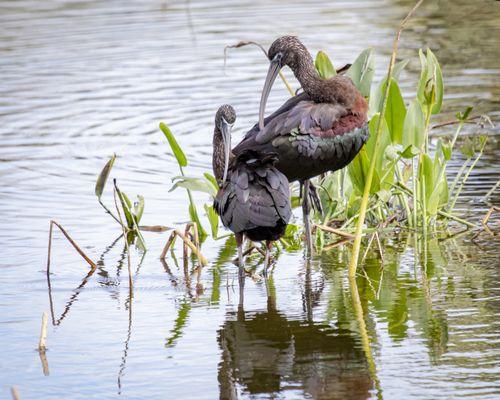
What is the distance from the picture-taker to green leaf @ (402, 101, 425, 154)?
7875 mm

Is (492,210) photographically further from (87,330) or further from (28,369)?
(28,369)

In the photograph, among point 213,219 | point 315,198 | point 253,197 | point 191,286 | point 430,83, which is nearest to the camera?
point 253,197

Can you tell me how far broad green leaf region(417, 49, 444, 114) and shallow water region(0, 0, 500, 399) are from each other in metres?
1.00

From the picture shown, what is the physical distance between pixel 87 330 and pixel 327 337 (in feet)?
4.56

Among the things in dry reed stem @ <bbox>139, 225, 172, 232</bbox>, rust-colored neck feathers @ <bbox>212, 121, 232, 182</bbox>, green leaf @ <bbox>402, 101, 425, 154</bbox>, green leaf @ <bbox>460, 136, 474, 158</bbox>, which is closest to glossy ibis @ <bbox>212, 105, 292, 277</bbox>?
rust-colored neck feathers @ <bbox>212, 121, 232, 182</bbox>

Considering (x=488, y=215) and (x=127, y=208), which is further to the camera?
(x=127, y=208)

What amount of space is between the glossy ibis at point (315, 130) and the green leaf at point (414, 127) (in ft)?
1.24

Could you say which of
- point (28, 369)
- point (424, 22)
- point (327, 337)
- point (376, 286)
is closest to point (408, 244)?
point (376, 286)

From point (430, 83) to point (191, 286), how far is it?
2.18 meters

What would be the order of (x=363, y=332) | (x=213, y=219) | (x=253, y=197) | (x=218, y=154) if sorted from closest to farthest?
(x=363, y=332) → (x=253, y=197) → (x=218, y=154) → (x=213, y=219)

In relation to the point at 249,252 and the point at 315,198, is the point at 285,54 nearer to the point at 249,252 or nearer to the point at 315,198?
the point at 315,198

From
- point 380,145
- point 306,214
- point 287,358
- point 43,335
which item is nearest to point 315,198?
point 306,214

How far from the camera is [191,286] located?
7.27m

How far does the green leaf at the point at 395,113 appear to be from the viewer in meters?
8.09
